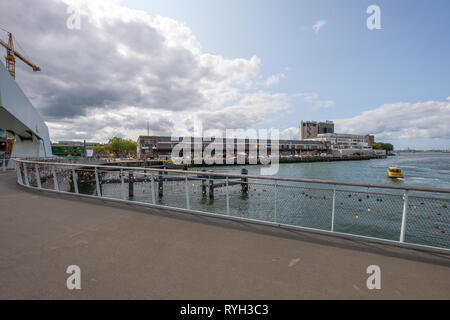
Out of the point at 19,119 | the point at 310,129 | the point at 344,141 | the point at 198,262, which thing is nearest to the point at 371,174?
the point at 198,262

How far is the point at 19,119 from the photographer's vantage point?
17.2 meters

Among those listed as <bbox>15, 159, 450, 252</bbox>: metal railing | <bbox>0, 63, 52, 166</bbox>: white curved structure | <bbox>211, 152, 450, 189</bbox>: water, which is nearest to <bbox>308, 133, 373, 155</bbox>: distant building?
<bbox>211, 152, 450, 189</bbox>: water

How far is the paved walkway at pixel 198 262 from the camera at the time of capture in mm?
2371

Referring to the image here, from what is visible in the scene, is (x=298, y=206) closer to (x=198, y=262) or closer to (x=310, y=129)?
(x=198, y=262)

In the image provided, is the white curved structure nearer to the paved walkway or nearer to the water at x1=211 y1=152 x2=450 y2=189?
the paved walkway

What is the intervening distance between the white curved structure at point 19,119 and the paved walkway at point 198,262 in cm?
1549

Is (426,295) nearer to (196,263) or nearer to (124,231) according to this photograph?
(196,263)

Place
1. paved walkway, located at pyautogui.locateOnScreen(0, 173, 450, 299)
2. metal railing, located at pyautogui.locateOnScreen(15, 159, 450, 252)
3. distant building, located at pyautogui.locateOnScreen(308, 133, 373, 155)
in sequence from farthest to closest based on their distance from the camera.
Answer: distant building, located at pyautogui.locateOnScreen(308, 133, 373, 155), metal railing, located at pyautogui.locateOnScreen(15, 159, 450, 252), paved walkway, located at pyautogui.locateOnScreen(0, 173, 450, 299)

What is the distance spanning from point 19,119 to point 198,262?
22524mm

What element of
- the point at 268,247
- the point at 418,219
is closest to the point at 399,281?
the point at 268,247

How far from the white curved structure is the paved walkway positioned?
50.8 feet

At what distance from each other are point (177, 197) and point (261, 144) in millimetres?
78755

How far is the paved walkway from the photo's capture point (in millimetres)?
2371

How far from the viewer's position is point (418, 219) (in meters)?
12.9
